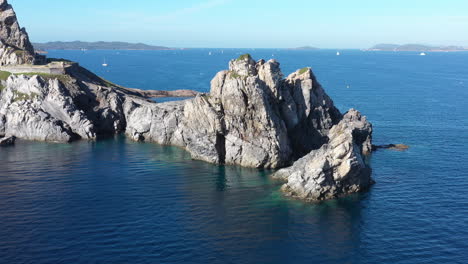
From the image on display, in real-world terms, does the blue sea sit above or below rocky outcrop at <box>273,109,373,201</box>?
below

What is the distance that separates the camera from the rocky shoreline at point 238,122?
74000mm

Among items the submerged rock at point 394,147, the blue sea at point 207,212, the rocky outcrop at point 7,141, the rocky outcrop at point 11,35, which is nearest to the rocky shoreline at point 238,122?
the rocky outcrop at point 7,141

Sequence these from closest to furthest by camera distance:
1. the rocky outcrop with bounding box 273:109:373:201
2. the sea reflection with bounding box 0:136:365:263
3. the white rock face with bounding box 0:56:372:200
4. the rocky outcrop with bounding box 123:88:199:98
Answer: the sea reflection with bounding box 0:136:365:263 → the rocky outcrop with bounding box 273:109:373:201 → the white rock face with bounding box 0:56:372:200 → the rocky outcrop with bounding box 123:88:199:98

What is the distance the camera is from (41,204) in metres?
66.6

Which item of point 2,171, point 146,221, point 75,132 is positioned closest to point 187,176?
point 146,221

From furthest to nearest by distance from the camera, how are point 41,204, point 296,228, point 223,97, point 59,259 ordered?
point 223,97, point 41,204, point 296,228, point 59,259

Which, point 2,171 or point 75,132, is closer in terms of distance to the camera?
point 2,171

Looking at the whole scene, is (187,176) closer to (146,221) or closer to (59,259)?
(146,221)

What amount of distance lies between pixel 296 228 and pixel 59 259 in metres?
30.4

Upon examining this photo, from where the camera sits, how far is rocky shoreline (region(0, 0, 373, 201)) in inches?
2913

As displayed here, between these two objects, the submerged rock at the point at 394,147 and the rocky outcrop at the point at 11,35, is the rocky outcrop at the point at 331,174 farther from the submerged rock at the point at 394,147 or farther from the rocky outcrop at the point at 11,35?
the rocky outcrop at the point at 11,35

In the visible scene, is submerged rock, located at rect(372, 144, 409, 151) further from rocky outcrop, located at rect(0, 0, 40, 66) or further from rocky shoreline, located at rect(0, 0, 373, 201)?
rocky outcrop, located at rect(0, 0, 40, 66)

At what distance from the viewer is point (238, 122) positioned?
9200 cm

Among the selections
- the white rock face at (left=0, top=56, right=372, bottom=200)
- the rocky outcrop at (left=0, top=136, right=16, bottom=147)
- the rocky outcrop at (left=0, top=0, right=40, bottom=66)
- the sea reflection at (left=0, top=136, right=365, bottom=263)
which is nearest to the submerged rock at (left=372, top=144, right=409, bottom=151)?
the white rock face at (left=0, top=56, right=372, bottom=200)
